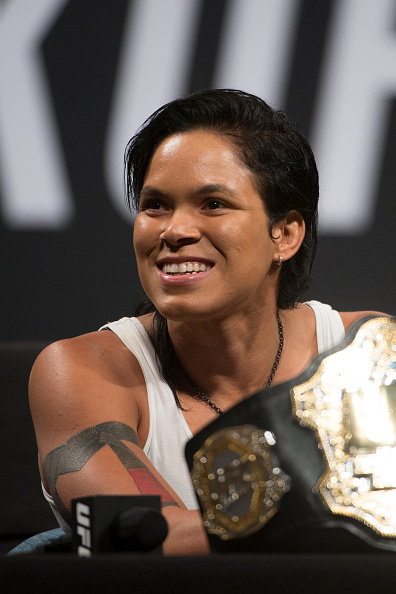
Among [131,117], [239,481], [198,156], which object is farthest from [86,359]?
[131,117]

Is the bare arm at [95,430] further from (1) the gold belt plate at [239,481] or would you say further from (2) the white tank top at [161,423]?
(1) the gold belt plate at [239,481]

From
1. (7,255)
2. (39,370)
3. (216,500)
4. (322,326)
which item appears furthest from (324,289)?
(216,500)

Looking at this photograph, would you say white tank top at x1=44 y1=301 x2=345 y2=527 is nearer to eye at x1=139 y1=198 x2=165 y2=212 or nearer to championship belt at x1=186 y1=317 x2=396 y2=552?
eye at x1=139 y1=198 x2=165 y2=212

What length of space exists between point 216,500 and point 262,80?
1.65m

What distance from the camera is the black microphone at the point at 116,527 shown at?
0.62 meters

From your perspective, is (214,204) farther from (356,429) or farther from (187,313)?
(356,429)

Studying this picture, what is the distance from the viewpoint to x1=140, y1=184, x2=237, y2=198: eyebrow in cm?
117

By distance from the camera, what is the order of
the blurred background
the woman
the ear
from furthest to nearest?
the blurred background
the ear
the woman

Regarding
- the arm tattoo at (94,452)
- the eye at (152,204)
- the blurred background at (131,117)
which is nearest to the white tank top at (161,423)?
the arm tattoo at (94,452)

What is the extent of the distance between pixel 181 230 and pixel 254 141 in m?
0.26

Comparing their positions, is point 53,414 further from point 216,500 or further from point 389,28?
point 389,28

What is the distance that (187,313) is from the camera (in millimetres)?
1164

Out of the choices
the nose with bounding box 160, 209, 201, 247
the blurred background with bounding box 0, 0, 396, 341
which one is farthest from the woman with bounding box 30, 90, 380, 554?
the blurred background with bounding box 0, 0, 396, 341

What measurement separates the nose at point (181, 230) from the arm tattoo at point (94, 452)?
0.30 m
